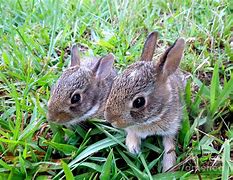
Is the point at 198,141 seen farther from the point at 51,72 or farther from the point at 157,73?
the point at 51,72

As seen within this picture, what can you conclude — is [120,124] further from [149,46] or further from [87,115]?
[149,46]

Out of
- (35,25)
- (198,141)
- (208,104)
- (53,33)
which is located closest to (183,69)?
(208,104)

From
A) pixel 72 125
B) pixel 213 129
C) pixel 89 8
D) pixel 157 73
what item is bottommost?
pixel 213 129

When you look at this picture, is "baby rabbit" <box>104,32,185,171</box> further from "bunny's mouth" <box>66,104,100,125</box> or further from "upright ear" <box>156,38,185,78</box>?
"bunny's mouth" <box>66,104,100,125</box>

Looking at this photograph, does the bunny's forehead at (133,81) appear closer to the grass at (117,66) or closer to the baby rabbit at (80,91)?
the grass at (117,66)

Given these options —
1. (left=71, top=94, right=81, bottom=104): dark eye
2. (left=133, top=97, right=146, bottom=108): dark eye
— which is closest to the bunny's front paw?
(left=133, top=97, right=146, bottom=108): dark eye
